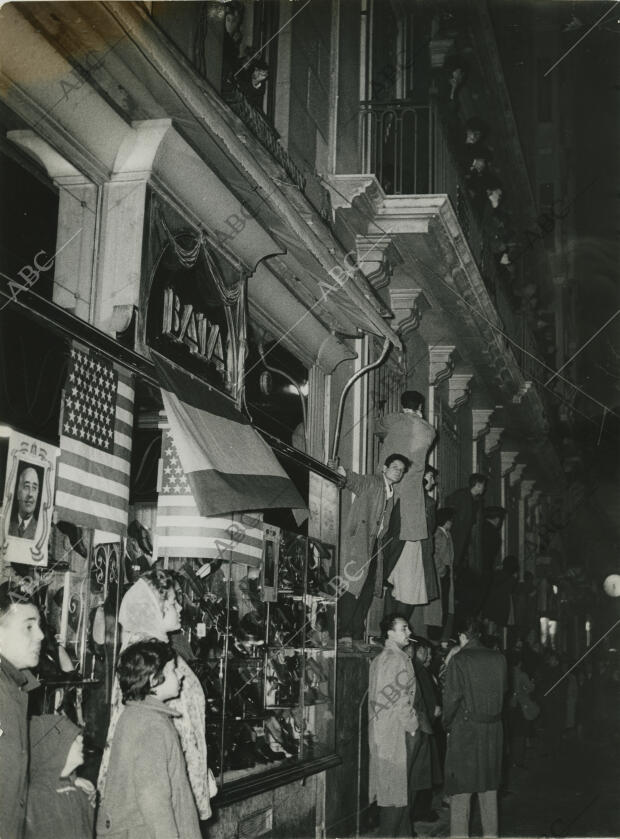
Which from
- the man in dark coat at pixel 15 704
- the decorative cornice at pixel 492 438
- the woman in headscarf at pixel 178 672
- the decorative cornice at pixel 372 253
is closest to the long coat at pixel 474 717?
the woman in headscarf at pixel 178 672

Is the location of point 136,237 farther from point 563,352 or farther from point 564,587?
point 563,352

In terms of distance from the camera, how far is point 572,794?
12.8 meters

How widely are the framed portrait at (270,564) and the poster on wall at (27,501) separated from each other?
3.45m

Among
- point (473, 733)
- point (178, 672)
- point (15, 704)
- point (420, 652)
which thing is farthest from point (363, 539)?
point (15, 704)

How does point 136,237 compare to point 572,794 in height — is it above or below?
above

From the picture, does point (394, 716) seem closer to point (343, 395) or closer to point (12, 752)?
point (343, 395)

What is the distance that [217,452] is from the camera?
22.6ft

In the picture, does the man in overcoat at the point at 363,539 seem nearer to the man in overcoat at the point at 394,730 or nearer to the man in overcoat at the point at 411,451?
the man in overcoat at the point at 411,451

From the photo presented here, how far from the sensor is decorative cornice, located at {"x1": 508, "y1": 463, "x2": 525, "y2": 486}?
2667 centimetres

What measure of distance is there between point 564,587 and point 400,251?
2152 cm

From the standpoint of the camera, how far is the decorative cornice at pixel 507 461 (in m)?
25.1

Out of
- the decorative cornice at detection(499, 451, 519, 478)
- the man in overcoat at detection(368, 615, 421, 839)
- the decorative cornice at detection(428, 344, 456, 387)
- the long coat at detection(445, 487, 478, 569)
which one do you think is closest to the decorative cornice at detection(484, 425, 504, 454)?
the decorative cornice at detection(499, 451, 519, 478)

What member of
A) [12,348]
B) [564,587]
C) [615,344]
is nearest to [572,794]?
[12,348]

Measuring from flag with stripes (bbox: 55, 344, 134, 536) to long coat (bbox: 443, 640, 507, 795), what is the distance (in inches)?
184
